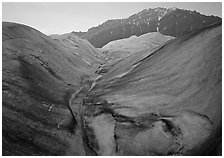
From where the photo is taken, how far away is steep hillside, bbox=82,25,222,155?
9.77m

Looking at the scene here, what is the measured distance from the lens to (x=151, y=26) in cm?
13412

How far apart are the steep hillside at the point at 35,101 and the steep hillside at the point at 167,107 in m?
1.38

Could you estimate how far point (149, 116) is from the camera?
11.6 m

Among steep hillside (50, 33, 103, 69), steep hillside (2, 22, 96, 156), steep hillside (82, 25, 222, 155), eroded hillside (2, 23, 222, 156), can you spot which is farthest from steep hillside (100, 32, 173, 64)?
steep hillside (82, 25, 222, 155)

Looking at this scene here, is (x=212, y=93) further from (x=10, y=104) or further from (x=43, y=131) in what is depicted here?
(x=10, y=104)

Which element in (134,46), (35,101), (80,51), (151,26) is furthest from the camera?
(151,26)

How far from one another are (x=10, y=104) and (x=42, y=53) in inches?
301

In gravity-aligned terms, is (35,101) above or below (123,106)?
above

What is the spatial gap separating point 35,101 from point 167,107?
278 inches

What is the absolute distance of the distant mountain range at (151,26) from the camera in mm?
124625

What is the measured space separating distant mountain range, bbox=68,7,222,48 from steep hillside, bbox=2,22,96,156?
100873 mm

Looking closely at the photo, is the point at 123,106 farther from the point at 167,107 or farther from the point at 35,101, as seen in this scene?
the point at 35,101

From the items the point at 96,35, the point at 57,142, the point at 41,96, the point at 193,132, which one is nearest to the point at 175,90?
the point at 193,132

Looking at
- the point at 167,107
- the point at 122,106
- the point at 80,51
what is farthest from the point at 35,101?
the point at 80,51
